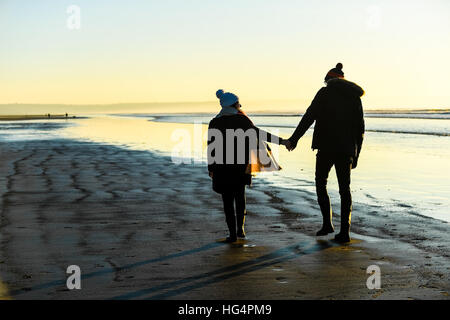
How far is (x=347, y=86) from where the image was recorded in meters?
7.02

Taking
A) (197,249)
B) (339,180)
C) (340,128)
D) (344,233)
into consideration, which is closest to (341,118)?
(340,128)

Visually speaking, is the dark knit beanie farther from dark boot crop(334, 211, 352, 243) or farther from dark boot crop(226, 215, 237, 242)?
dark boot crop(226, 215, 237, 242)

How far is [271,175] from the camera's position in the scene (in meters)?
13.5

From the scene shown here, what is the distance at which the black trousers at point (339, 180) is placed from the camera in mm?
6961

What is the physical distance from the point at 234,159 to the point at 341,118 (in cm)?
138

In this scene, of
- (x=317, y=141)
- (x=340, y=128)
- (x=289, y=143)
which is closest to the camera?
(x=340, y=128)

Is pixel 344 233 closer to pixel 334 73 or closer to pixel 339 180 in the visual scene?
pixel 339 180

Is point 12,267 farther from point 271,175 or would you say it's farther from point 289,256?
point 271,175

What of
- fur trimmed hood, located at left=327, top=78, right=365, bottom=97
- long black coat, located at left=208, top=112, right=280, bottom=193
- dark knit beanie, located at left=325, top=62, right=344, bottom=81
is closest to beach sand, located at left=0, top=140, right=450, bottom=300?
long black coat, located at left=208, top=112, right=280, bottom=193

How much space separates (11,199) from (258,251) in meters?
5.49

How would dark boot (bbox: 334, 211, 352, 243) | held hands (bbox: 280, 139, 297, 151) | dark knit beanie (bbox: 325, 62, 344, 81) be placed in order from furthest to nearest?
held hands (bbox: 280, 139, 297, 151), dark knit beanie (bbox: 325, 62, 344, 81), dark boot (bbox: 334, 211, 352, 243)

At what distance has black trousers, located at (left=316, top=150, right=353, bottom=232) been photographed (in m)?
6.96
